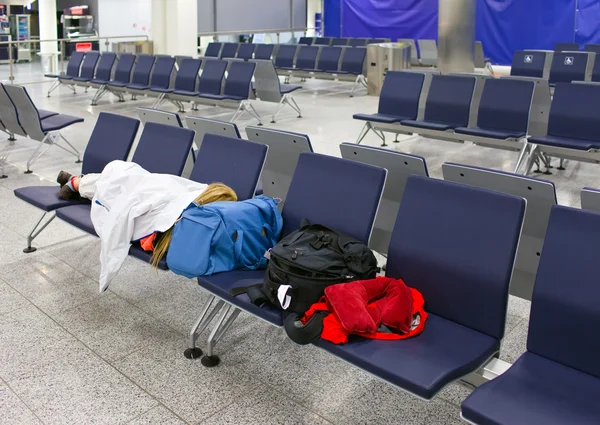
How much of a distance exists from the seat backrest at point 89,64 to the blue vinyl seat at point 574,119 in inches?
322

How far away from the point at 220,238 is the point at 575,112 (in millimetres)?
4068

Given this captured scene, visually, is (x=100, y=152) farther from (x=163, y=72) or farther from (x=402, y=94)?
(x=163, y=72)

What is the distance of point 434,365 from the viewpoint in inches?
82.0

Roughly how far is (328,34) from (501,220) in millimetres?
18781

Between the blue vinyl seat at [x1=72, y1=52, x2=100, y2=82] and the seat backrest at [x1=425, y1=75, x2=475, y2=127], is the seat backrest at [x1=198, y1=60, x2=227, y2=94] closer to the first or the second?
the blue vinyl seat at [x1=72, y1=52, x2=100, y2=82]

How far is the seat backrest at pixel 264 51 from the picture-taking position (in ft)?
42.5

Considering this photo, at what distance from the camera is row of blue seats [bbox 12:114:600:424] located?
202 cm

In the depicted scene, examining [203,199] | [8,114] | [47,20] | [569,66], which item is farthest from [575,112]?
[47,20]

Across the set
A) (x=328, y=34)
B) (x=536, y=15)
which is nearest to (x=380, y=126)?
(x=536, y=15)

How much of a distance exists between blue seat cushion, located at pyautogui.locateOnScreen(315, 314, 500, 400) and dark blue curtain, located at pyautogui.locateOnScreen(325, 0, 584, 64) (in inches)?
604

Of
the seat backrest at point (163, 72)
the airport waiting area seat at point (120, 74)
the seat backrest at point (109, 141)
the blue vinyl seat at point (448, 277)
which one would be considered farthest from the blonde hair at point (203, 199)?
the airport waiting area seat at point (120, 74)

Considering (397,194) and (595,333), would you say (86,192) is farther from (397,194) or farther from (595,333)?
(595,333)

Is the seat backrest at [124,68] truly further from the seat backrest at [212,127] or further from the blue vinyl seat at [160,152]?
the blue vinyl seat at [160,152]

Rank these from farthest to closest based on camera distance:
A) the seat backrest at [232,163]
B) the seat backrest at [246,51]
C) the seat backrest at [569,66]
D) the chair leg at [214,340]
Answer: the seat backrest at [246,51]
the seat backrest at [569,66]
the seat backrest at [232,163]
the chair leg at [214,340]
